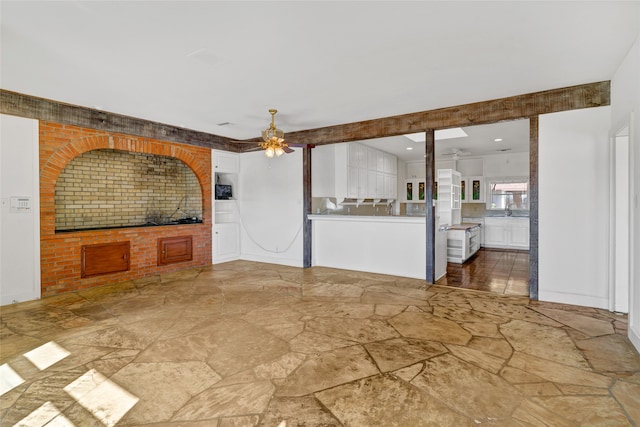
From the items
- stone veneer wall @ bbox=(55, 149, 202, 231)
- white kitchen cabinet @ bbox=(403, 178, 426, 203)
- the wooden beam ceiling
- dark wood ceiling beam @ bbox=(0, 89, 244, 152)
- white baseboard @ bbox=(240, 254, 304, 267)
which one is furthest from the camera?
white kitchen cabinet @ bbox=(403, 178, 426, 203)

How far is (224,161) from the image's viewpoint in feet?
22.4

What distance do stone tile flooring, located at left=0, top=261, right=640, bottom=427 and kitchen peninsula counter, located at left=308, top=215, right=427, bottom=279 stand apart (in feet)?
3.69

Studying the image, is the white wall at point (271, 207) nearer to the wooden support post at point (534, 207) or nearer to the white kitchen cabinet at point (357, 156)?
the white kitchen cabinet at point (357, 156)

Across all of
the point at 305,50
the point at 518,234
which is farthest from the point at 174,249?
the point at 518,234

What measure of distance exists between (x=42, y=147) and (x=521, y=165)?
33.8 ft

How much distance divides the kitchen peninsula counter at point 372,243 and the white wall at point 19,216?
166 inches

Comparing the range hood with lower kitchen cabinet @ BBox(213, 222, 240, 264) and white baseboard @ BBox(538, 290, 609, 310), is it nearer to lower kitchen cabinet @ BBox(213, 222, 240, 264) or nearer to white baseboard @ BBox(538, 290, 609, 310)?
lower kitchen cabinet @ BBox(213, 222, 240, 264)

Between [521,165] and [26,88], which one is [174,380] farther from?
[521,165]

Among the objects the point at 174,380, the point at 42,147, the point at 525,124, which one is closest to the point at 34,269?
the point at 42,147

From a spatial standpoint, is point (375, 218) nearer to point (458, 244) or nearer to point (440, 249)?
point (440, 249)

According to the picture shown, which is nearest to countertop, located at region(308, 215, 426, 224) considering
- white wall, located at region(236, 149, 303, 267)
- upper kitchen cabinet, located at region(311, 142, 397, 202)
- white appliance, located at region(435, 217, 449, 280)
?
white appliance, located at region(435, 217, 449, 280)

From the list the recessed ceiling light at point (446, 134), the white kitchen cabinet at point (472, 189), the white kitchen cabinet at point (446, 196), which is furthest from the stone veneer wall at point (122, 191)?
the white kitchen cabinet at point (472, 189)

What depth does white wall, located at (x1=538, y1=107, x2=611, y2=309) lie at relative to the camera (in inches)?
148

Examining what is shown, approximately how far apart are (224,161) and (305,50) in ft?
14.4
